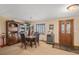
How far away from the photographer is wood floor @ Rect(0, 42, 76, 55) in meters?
2.03

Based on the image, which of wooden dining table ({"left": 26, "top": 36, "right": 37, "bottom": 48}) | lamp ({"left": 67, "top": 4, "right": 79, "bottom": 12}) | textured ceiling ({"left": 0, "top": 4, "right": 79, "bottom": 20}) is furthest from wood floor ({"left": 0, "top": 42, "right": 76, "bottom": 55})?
lamp ({"left": 67, "top": 4, "right": 79, "bottom": 12})

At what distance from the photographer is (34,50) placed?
2.06 meters

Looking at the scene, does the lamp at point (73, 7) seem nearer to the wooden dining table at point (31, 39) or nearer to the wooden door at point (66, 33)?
the wooden door at point (66, 33)

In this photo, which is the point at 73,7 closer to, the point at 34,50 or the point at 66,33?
the point at 66,33

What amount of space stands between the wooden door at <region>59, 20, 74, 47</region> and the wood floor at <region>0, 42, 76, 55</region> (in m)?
0.17

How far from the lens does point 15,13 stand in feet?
6.52

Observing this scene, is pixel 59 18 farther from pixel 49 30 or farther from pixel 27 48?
pixel 27 48

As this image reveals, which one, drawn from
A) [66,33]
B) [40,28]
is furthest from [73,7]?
[40,28]

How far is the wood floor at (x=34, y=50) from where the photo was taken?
203 centimetres

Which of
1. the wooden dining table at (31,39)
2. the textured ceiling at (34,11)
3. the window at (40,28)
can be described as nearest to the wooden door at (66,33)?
the textured ceiling at (34,11)

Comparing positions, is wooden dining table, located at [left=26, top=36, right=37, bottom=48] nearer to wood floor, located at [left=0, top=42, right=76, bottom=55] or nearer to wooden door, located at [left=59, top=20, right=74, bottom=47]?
wood floor, located at [left=0, top=42, right=76, bottom=55]

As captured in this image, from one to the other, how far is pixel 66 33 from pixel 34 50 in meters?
0.69

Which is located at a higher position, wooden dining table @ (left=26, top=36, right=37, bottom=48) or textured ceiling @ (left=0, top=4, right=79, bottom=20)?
textured ceiling @ (left=0, top=4, right=79, bottom=20)

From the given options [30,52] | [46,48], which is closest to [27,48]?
[30,52]
